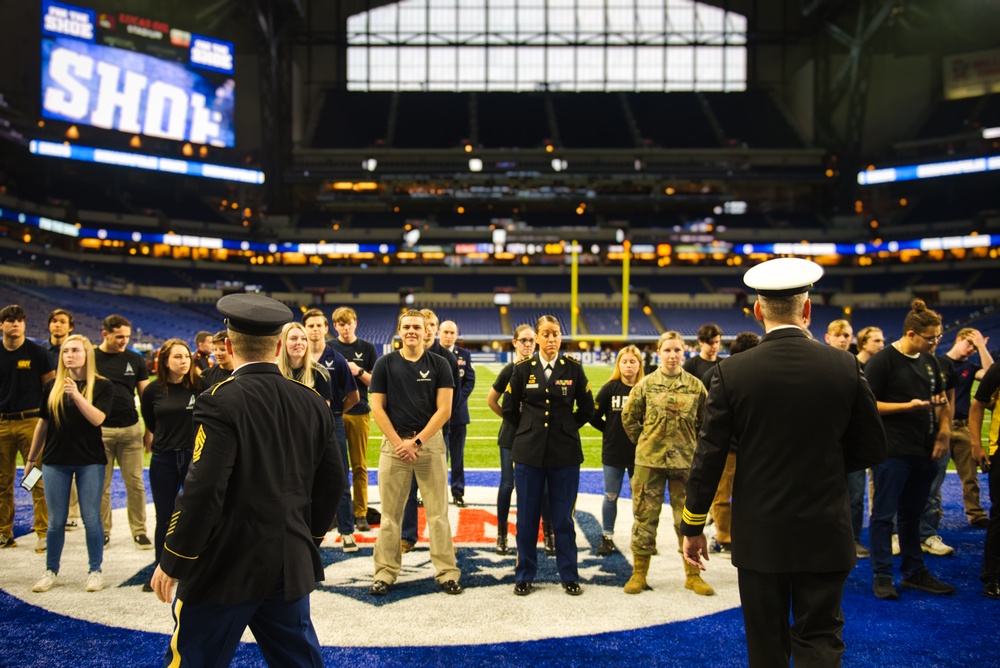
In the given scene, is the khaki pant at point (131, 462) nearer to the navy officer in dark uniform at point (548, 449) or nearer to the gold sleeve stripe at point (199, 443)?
the navy officer in dark uniform at point (548, 449)

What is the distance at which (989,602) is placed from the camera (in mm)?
5816

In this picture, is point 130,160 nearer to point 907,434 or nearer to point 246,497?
point 907,434

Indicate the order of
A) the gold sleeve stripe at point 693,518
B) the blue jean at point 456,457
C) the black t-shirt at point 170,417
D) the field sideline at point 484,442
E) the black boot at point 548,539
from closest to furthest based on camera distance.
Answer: the gold sleeve stripe at point 693,518 → the black t-shirt at point 170,417 → the black boot at point 548,539 → the blue jean at point 456,457 → the field sideline at point 484,442

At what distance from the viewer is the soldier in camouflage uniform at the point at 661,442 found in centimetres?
617

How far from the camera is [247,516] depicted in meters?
2.99

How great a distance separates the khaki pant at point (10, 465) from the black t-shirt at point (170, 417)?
2.16 m

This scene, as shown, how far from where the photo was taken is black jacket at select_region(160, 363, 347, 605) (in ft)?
9.48

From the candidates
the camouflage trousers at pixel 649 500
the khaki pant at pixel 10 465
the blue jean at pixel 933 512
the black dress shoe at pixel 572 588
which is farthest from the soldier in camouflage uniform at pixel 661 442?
the khaki pant at pixel 10 465

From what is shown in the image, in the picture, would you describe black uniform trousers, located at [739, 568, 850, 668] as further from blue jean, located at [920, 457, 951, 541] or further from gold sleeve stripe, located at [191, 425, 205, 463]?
blue jean, located at [920, 457, 951, 541]

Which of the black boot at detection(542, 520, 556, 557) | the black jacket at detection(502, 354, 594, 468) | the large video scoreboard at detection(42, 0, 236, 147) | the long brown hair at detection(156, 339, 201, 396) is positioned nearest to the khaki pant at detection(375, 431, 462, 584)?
the black jacket at detection(502, 354, 594, 468)

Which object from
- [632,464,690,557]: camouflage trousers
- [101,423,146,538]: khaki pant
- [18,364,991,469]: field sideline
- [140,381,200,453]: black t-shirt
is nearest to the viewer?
[632,464,690,557]: camouflage trousers

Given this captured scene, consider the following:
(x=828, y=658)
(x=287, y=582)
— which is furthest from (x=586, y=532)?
(x=287, y=582)

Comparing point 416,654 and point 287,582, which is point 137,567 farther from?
point 287,582

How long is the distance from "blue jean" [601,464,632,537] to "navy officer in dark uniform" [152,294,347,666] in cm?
465
